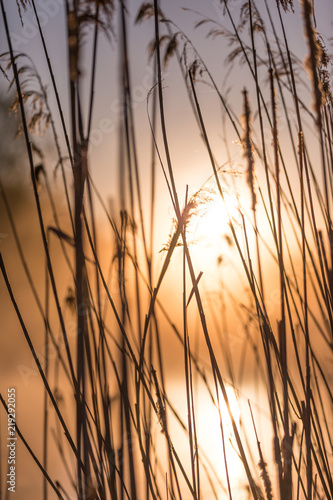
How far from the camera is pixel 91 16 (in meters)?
0.86

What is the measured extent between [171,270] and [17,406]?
2.58 feet

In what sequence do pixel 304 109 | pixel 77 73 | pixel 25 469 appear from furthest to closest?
pixel 25 469
pixel 304 109
pixel 77 73

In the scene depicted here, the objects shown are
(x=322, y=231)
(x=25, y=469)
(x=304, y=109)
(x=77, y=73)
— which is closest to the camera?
(x=77, y=73)

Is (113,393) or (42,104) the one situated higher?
(42,104)

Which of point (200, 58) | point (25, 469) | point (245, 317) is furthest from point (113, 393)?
point (25, 469)

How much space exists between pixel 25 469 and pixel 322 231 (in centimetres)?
238

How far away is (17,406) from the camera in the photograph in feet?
4.84

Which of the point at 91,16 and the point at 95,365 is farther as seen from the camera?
the point at 95,365

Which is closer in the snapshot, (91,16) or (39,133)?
(91,16)

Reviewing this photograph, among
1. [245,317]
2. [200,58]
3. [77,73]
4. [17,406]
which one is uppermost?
[200,58]

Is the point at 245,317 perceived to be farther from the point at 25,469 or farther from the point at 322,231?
the point at 25,469

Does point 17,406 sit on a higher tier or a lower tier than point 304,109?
lower

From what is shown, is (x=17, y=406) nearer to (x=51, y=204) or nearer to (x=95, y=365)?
(x=95, y=365)

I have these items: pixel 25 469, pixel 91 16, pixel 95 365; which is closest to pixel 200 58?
pixel 91 16
